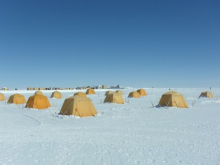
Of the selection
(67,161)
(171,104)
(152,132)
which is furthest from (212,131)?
(171,104)

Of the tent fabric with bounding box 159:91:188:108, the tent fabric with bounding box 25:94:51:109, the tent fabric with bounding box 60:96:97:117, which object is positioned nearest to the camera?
the tent fabric with bounding box 60:96:97:117

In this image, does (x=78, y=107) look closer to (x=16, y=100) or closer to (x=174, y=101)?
(x=174, y=101)

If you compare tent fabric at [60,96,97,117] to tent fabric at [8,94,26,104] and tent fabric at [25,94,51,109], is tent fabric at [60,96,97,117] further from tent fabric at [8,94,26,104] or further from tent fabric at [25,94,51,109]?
tent fabric at [8,94,26,104]

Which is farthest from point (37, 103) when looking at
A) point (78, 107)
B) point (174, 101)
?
point (174, 101)

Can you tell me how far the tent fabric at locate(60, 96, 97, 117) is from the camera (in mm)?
21156

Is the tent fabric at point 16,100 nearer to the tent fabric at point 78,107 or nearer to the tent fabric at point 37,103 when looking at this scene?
the tent fabric at point 37,103

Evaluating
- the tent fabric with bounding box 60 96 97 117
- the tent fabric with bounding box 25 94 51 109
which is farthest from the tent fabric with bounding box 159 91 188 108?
the tent fabric with bounding box 25 94 51 109

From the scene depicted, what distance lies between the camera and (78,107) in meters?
21.3

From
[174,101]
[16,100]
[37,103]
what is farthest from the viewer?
[16,100]

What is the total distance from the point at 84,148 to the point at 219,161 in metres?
5.75

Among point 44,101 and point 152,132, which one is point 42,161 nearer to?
point 152,132

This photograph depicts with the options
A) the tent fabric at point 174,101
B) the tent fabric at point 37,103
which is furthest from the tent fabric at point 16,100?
the tent fabric at point 174,101

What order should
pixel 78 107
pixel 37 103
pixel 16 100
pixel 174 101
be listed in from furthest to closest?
pixel 16 100 → pixel 37 103 → pixel 174 101 → pixel 78 107

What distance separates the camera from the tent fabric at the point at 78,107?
833 inches
